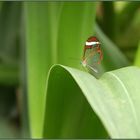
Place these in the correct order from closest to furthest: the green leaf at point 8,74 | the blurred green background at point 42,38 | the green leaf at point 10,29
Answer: the blurred green background at point 42,38 → the green leaf at point 8,74 → the green leaf at point 10,29

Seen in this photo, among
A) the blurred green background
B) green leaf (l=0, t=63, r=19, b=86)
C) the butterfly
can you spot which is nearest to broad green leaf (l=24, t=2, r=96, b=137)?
the blurred green background

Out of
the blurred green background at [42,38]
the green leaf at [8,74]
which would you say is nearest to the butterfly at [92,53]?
the blurred green background at [42,38]

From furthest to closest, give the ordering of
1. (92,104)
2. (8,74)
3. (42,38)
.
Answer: (8,74) → (42,38) → (92,104)

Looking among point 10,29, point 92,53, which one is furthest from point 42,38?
point 10,29

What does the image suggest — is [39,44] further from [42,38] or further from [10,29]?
[10,29]

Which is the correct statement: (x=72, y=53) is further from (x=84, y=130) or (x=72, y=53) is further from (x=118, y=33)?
(x=118, y=33)

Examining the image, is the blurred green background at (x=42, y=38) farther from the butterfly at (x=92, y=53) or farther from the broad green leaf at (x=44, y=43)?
the butterfly at (x=92, y=53)

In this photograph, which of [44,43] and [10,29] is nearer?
[44,43]

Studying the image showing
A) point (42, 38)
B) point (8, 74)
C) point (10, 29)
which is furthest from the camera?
point (10, 29)

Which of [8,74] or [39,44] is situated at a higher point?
[39,44]
